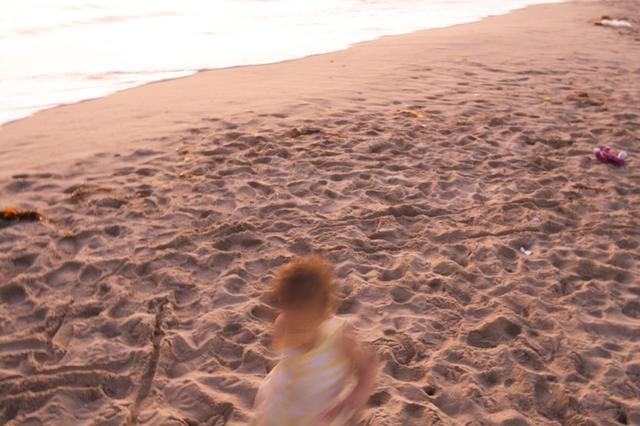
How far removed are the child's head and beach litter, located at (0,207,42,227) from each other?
309cm

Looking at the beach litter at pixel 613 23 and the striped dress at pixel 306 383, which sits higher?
the striped dress at pixel 306 383

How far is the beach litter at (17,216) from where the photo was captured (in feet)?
15.0

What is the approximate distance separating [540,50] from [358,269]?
7718 mm

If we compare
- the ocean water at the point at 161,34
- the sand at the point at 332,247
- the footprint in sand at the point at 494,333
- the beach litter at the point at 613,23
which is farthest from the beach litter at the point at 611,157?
the beach litter at the point at 613,23

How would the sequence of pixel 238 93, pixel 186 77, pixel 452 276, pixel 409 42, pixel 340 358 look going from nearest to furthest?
1. pixel 340 358
2. pixel 452 276
3. pixel 238 93
4. pixel 186 77
5. pixel 409 42

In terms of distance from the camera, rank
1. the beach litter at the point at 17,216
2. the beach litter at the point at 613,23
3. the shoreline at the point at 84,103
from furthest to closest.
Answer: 1. the beach litter at the point at 613,23
2. the shoreline at the point at 84,103
3. the beach litter at the point at 17,216

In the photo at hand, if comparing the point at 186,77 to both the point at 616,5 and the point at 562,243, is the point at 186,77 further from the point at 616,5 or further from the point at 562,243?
the point at 616,5

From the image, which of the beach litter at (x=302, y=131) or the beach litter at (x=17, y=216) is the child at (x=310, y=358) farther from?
the beach litter at (x=302, y=131)

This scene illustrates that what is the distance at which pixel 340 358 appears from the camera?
2277 mm

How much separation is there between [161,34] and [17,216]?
8058 millimetres

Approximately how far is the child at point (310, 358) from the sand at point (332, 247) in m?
0.79

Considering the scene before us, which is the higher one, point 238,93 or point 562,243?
point 238,93

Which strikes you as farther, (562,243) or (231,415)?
(562,243)

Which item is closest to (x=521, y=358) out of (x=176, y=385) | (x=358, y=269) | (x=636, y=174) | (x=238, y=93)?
(x=358, y=269)
